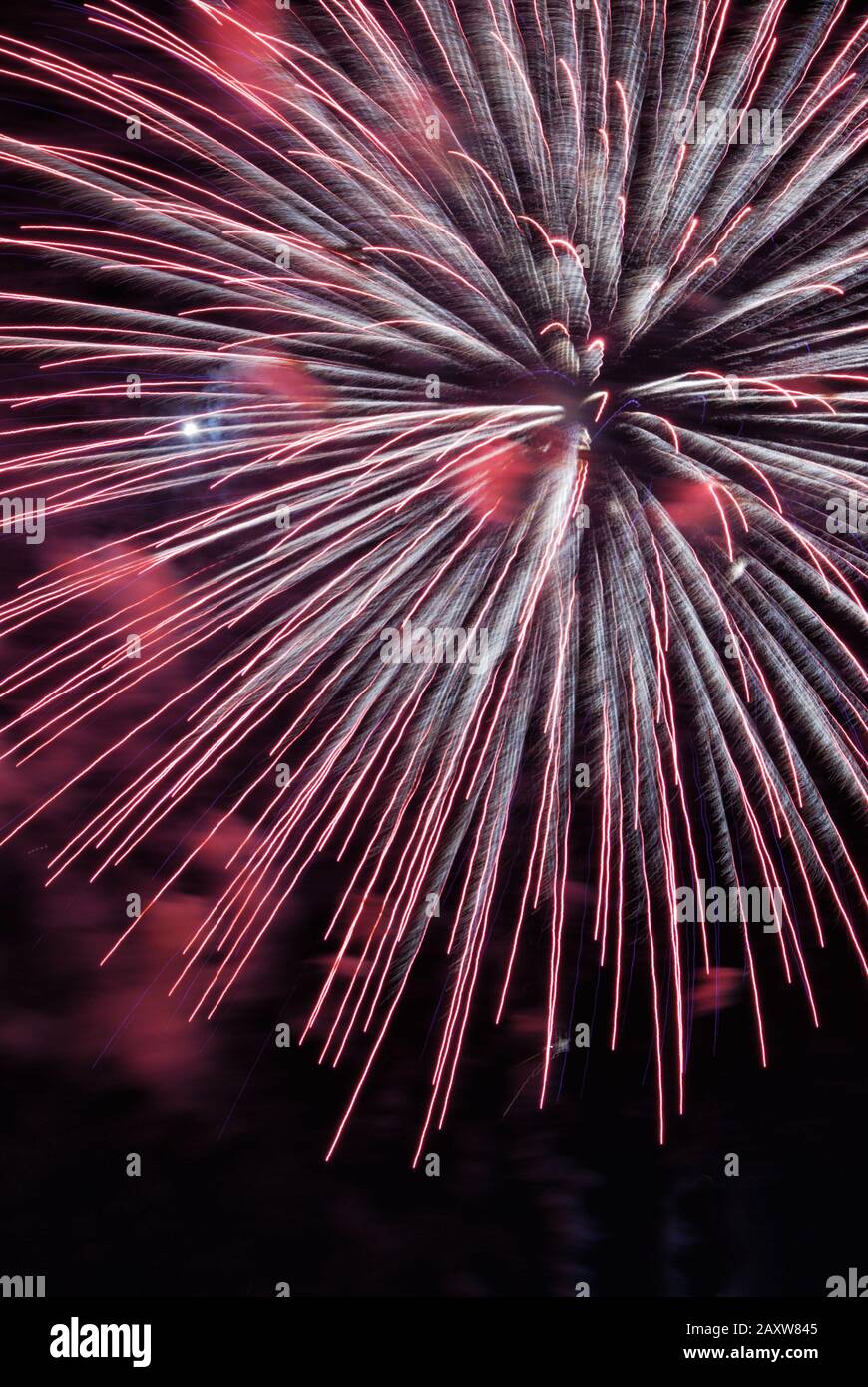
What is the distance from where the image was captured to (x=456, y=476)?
2.60 m

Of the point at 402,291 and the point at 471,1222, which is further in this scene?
the point at 471,1222

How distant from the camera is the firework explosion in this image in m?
2.54

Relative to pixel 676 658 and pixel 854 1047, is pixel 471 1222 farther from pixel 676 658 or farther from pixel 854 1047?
pixel 676 658

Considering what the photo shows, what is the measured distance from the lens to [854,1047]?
2789 millimetres

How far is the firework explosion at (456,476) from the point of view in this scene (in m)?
2.54

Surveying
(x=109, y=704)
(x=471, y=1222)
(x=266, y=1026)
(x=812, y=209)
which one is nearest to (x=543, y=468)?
(x=812, y=209)

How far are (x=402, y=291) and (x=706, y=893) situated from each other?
217 cm

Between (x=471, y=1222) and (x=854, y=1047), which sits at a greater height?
(x=854, y=1047)

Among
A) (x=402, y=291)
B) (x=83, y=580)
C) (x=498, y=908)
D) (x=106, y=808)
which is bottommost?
(x=498, y=908)

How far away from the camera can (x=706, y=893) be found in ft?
8.96
